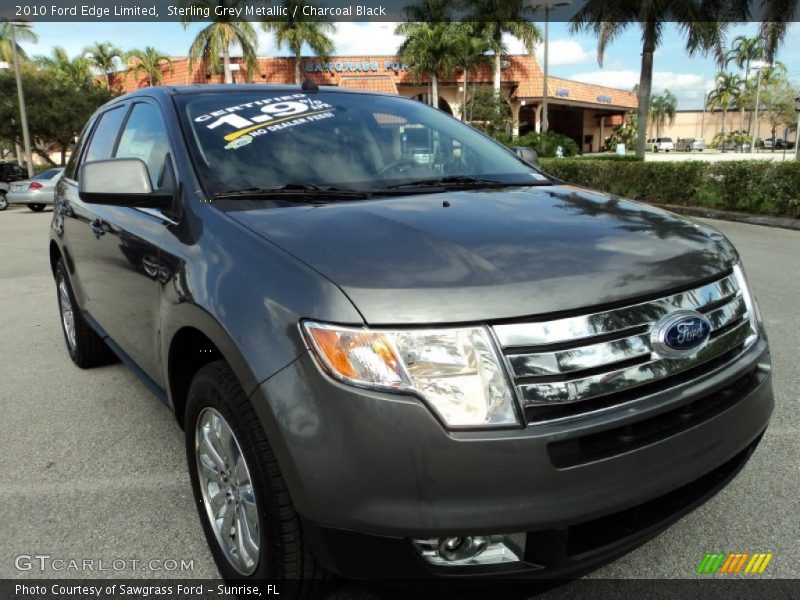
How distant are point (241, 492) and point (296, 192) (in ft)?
3.57

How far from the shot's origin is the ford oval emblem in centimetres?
171

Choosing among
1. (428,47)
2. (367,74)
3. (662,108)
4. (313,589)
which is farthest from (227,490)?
(662,108)

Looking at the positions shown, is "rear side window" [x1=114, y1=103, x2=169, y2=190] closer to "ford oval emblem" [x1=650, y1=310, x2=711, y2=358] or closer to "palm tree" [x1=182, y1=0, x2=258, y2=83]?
"ford oval emblem" [x1=650, y1=310, x2=711, y2=358]

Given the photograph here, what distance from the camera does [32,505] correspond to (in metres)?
2.76

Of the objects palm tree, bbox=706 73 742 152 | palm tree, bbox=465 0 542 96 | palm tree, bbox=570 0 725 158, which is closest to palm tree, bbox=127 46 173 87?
palm tree, bbox=465 0 542 96

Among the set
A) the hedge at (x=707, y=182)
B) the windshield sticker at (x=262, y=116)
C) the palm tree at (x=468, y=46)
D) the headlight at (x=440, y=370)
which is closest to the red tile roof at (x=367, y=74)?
the palm tree at (x=468, y=46)

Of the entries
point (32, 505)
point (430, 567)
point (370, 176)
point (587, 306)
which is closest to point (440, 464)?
point (430, 567)

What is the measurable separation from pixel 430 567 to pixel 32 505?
6.60ft

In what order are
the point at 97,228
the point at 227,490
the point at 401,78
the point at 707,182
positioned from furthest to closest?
the point at 401,78 → the point at 707,182 → the point at 97,228 → the point at 227,490

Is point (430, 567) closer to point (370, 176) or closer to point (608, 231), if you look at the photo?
point (608, 231)

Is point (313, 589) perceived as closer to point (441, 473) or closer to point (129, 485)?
point (441, 473)

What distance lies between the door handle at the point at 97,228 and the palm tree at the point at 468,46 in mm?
34277

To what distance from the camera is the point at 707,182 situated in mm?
13023

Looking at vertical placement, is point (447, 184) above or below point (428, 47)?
below
